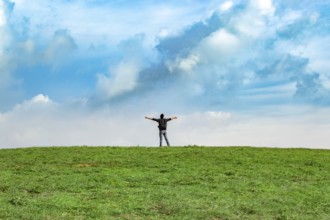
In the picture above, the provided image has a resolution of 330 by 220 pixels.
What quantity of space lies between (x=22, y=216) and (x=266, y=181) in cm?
1394

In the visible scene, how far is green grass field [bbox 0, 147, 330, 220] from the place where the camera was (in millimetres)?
21906

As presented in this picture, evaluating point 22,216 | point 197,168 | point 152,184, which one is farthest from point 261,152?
point 22,216

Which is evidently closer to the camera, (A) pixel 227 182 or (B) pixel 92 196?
(B) pixel 92 196

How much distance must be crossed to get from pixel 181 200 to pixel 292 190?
256 inches

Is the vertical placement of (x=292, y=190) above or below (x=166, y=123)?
below

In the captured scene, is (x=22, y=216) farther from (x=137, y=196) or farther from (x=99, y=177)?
(x=99, y=177)

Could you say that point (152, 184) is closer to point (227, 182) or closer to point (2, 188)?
point (227, 182)

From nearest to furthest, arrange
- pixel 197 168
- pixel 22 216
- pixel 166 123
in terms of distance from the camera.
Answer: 1. pixel 22 216
2. pixel 197 168
3. pixel 166 123

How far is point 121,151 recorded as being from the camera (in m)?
42.5

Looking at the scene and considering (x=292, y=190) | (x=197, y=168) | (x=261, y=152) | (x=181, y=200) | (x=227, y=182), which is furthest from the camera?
(x=261, y=152)

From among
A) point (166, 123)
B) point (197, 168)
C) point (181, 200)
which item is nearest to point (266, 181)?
point (197, 168)

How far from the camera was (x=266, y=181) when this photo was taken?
97.1 ft

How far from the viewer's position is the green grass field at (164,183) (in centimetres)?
2191

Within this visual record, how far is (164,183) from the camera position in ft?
93.1
